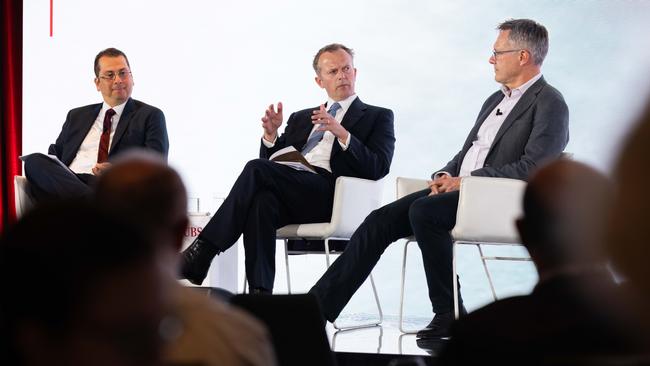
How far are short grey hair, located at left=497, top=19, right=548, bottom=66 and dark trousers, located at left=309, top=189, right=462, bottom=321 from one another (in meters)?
0.77

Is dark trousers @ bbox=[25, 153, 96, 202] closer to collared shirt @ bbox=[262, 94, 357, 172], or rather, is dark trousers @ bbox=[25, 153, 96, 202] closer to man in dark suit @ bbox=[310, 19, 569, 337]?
collared shirt @ bbox=[262, 94, 357, 172]

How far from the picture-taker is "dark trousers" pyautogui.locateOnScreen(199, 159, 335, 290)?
4055 mm

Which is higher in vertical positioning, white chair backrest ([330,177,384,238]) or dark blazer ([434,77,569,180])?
dark blazer ([434,77,569,180])

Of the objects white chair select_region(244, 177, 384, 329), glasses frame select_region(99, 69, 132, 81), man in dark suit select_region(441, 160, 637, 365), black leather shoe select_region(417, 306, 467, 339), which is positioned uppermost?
glasses frame select_region(99, 69, 132, 81)

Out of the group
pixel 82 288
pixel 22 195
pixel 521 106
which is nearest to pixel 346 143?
pixel 521 106

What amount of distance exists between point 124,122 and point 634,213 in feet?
15.4

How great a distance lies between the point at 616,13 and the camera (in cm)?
552

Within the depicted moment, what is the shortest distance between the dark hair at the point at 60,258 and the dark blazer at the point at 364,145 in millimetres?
3529

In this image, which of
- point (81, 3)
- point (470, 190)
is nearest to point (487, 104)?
point (470, 190)

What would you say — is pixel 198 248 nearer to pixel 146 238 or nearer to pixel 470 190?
pixel 470 190

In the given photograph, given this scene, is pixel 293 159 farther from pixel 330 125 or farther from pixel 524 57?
pixel 524 57

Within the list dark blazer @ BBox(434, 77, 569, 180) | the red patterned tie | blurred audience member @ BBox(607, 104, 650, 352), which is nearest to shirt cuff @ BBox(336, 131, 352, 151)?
dark blazer @ BBox(434, 77, 569, 180)

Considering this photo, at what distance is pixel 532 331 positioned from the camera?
87 cm

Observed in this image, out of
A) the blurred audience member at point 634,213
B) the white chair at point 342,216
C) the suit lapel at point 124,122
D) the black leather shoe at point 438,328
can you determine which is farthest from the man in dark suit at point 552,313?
the suit lapel at point 124,122
